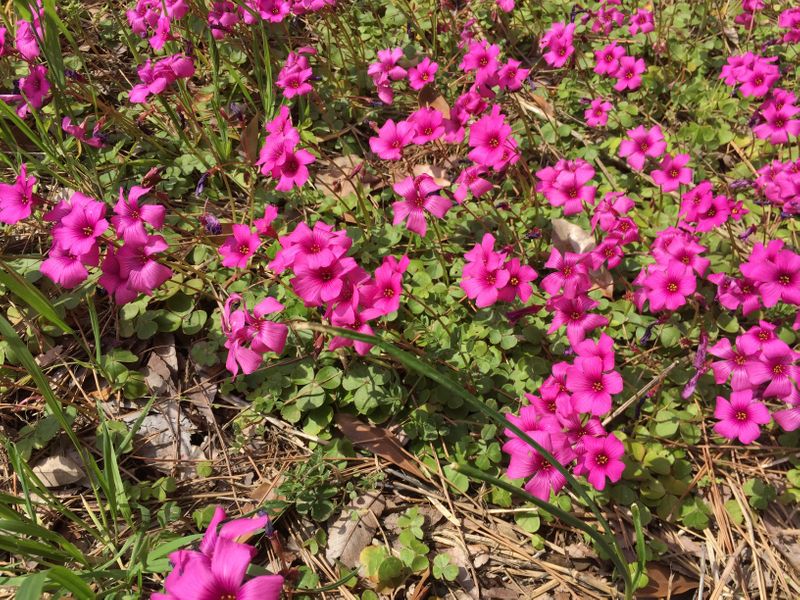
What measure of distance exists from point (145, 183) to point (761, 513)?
3153 mm

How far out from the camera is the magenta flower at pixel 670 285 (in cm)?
247

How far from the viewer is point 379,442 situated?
8.12ft

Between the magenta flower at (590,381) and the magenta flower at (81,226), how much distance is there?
6.47 ft

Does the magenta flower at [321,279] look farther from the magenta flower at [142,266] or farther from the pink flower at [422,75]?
the pink flower at [422,75]

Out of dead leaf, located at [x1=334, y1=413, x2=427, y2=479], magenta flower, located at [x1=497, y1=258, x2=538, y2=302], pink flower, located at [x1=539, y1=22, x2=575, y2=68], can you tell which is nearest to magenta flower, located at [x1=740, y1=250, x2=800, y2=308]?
magenta flower, located at [x1=497, y1=258, x2=538, y2=302]

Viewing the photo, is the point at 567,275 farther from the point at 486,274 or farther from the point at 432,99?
the point at 432,99

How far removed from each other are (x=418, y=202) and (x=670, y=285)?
1.19 meters

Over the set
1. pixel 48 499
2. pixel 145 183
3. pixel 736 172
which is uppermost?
pixel 145 183

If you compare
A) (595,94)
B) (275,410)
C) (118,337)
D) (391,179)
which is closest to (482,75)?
(391,179)

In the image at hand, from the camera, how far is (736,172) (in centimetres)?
346

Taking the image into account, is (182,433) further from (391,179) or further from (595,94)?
(595,94)

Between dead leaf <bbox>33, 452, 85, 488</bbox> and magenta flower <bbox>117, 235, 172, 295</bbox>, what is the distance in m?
0.85

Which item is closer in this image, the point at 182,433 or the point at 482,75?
the point at 182,433

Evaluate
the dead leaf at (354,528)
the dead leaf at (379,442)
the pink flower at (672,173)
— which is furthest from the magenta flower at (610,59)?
the dead leaf at (354,528)
